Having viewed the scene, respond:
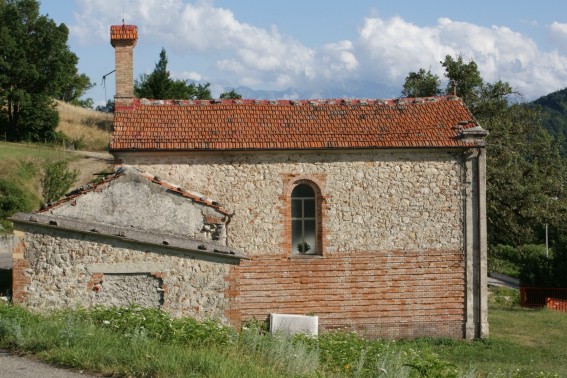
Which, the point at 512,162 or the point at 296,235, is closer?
the point at 296,235

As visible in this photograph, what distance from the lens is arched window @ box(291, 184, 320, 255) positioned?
19156 millimetres

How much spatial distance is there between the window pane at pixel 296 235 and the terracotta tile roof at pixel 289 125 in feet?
6.78

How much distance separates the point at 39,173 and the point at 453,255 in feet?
109

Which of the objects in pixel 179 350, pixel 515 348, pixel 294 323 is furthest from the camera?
pixel 515 348

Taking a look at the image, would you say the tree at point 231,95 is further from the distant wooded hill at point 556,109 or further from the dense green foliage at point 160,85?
the distant wooded hill at point 556,109

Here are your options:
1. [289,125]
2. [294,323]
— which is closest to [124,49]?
[289,125]

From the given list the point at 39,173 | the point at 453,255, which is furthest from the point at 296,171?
the point at 39,173

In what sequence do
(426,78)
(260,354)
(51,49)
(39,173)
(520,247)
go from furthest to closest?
1. (51,49)
2. (39,173)
3. (426,78)
4. (520,247)
5. (260,354)

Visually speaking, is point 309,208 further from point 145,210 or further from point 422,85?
point 422,85

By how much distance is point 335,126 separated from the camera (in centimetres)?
1950

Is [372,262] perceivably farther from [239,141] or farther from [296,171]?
[239,141]

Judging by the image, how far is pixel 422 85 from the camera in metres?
35.1

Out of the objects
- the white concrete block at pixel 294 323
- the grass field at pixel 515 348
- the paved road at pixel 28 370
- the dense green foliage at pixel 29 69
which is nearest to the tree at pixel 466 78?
the grass field at pixel 515 348

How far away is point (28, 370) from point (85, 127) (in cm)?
5343
